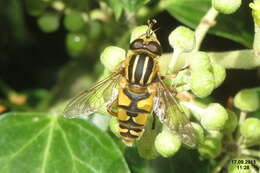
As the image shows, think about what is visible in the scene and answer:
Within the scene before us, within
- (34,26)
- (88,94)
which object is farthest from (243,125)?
(34,26)

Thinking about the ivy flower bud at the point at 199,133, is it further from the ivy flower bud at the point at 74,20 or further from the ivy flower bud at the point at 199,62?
the ivy flower bud at the point at 74,20

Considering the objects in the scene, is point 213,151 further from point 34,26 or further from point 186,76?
point 34,26

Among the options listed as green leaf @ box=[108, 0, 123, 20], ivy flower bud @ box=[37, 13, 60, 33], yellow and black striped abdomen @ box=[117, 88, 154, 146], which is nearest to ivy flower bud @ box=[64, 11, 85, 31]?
ivy flower bud @ box=[37, 13, 60, 33]

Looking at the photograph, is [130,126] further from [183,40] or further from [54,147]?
[54,147]

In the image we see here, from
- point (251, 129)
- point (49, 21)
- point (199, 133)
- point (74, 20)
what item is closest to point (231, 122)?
point (251, 129)

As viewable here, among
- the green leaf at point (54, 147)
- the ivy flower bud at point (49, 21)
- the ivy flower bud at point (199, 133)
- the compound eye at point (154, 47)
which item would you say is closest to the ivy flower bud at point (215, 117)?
the ivy flower bud at point (199, 133)

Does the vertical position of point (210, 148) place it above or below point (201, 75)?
below

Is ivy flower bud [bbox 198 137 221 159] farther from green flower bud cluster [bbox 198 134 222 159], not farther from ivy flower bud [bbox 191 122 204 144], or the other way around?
ivy flower bud [bbox 191 122 204 144]
